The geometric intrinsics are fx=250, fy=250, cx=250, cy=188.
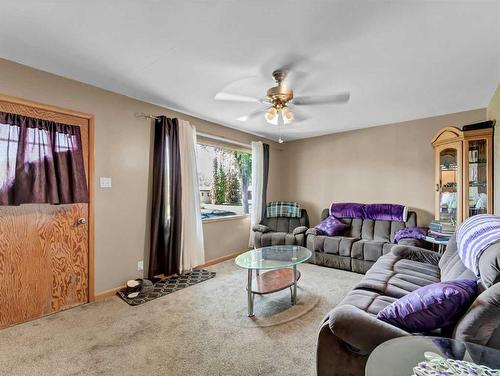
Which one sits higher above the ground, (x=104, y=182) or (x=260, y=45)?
(x=260, y=45)

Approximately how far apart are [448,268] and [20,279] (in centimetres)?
376

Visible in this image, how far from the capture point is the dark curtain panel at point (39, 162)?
2.22m

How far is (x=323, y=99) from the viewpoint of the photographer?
2633 millimetres

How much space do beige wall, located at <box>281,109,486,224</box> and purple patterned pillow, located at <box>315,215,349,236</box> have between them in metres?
0.71

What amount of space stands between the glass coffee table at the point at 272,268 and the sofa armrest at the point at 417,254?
0.98m

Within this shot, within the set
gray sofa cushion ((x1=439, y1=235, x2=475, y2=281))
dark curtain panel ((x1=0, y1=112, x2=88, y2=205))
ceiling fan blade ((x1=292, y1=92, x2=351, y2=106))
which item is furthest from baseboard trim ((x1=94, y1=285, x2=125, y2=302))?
gray sofa cushion ((x1=439, y1=235, x2=475, y2=281))

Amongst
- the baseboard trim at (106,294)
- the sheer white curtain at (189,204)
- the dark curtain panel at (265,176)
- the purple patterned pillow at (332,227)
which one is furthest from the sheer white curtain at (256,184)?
the baseboard trim at (106,294)

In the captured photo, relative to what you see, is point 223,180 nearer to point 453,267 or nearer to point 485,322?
point 453,267

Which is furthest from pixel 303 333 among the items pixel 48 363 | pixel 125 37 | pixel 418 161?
pixel 418 161

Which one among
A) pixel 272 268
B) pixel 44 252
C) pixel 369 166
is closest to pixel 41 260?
pixel 44 252

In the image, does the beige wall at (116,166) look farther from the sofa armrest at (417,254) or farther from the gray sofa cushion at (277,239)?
the sofa armrest at (417,254)

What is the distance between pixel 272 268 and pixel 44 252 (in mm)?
2262

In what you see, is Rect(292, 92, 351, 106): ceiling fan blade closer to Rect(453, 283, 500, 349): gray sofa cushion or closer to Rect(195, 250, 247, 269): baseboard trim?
Rect(453, 283, 500, 349): gray sofa cushion

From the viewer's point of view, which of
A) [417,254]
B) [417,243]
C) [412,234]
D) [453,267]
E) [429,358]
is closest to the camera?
[429,358]
